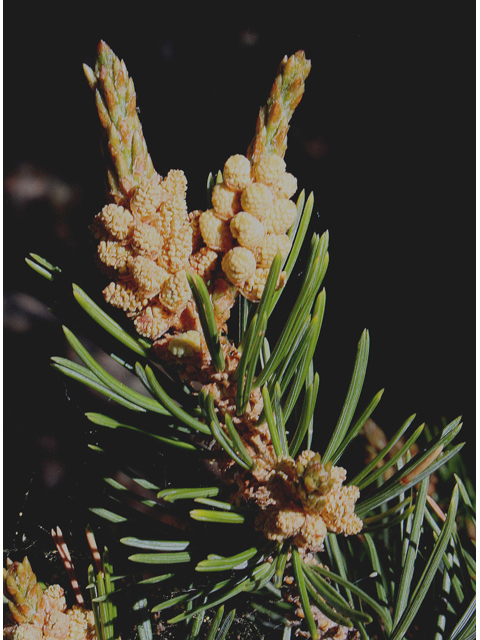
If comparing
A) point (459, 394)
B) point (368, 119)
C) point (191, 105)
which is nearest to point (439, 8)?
point (368, 119)

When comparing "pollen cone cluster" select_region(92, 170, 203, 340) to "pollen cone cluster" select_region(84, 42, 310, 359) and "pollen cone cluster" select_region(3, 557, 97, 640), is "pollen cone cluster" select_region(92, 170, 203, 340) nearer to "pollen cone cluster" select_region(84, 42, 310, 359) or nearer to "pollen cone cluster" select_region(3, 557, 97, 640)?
"pollen cone cluster" select_region(84, 42, 310, 359)

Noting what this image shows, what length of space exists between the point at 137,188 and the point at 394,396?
49 cm

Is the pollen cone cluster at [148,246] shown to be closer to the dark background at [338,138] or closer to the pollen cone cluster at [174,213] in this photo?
the pollen cone cluster at [174,213]

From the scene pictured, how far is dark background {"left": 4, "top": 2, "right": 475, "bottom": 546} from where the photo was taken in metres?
0.60

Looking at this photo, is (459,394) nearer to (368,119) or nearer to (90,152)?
(368,119)

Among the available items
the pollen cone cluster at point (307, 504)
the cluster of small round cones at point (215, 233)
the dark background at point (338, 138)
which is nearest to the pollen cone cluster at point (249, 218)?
the cluster of small round cones at point (215, 233)

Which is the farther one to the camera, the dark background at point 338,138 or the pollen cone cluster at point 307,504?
the dark background at point 338,138

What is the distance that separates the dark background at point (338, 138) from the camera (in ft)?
1.98

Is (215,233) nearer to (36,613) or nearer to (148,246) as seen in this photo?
(148,246)

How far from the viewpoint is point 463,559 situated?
328 millimetres

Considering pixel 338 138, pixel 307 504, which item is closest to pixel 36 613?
pixel 307 504

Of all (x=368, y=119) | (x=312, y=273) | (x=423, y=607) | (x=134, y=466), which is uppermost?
(x=368, y=119)

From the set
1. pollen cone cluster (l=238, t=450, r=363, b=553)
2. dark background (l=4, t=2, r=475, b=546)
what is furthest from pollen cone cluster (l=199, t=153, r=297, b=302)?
dark background (l=4, t=2, r=475, b=546)

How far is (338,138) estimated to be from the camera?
2.12 ft
